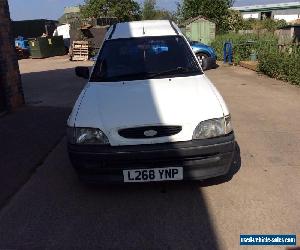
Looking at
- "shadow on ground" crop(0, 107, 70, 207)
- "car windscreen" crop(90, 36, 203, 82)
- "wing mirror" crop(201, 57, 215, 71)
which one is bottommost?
"shadow on ground" crop(0, 107, 70, 207)

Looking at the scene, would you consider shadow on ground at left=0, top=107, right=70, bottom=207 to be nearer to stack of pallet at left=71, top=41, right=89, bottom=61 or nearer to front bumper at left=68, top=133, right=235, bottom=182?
front bumper at left=68, top=133, right=235, bottom=182

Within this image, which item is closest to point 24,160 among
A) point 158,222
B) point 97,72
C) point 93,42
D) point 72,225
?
point 97,72

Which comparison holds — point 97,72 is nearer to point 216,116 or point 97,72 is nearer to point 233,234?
point 216,116

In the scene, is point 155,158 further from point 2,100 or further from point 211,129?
point 2,100

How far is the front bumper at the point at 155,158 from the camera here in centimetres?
388

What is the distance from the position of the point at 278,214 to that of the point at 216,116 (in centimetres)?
114

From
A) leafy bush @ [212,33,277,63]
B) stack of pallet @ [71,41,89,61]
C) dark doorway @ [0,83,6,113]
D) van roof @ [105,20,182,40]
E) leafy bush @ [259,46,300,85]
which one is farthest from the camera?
stack of pallet @ [71,41,89,61]

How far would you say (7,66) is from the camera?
8516 millimetres

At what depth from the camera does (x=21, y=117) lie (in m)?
8.06

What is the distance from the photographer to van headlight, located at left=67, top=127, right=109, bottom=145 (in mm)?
3984

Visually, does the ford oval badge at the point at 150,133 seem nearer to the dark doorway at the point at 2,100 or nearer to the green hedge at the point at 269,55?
the dark doorway at the point at 2,100

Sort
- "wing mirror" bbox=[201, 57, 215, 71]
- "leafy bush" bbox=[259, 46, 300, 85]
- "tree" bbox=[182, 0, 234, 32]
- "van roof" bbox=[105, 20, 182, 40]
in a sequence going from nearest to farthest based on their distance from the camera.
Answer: "van roof" bbox=[105, 20, 182, 40], "wing mirror" bbox=[201, 57, 215, 71], "leafy bush" bbox=[259, 46, 300, 85], "tree" bbox=[182, 0, 234, 32]

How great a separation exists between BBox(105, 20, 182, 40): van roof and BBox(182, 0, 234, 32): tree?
19.8 meters

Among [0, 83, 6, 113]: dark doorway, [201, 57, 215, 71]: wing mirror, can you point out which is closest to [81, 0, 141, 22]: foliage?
[0, 83, 6, 113]: dark doorway
